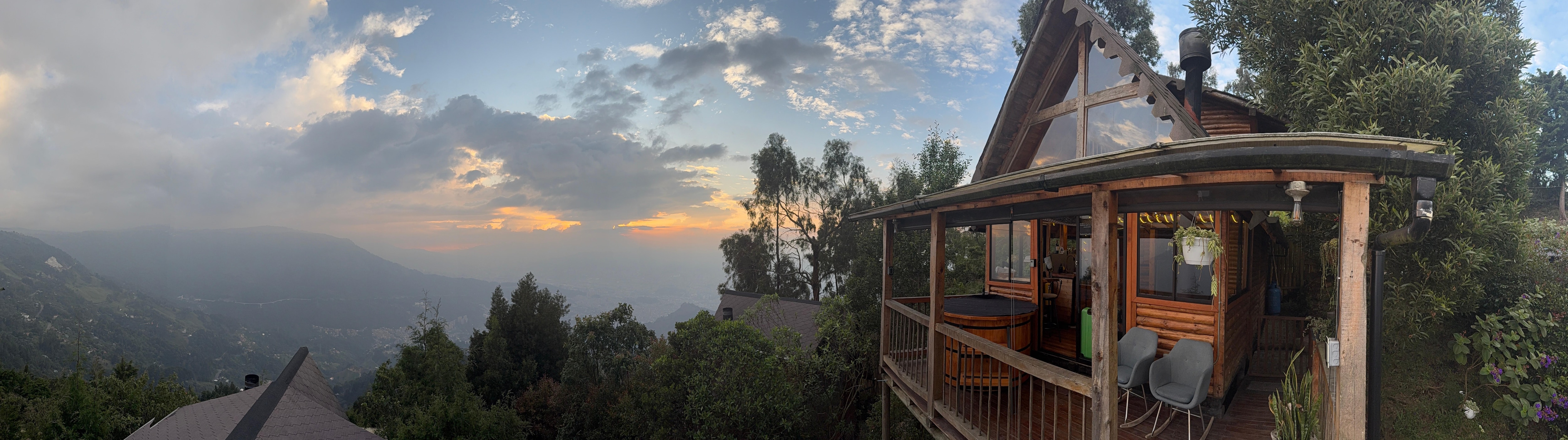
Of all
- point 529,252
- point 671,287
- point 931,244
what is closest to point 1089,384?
point 931,244

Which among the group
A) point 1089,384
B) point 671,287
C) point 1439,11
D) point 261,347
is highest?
point 1439,11

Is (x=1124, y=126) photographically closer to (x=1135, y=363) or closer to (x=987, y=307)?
(x=987, y=307)

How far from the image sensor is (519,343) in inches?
1046

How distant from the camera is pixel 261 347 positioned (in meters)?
97.1

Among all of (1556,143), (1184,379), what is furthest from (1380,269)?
(1556,143)

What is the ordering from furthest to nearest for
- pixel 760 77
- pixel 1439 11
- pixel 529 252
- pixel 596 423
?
pixel 529 252 < pixel 760 77 < pixel 596 423 < pixel 1439 11

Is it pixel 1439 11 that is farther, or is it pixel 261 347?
pixel 261 347

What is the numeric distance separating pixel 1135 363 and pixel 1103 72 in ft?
14.7

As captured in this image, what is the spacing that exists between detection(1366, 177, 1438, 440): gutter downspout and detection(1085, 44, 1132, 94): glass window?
424 cm

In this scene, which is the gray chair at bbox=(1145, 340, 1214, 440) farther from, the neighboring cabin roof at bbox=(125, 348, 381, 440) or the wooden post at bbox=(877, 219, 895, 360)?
the neighboring cabin roof at bbox=(125, 348, 381, 440)

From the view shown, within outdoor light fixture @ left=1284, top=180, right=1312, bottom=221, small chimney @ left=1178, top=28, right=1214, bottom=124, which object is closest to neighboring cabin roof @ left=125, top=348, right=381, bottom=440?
outdoor light fixture @ left=1284, top=180, right=1312, bottom=221

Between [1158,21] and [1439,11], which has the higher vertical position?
[1158,21]

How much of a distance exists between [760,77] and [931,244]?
19.7 metres

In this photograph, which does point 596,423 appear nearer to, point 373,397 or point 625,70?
point 373,397
